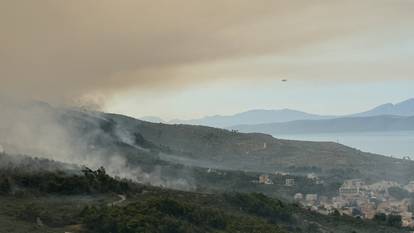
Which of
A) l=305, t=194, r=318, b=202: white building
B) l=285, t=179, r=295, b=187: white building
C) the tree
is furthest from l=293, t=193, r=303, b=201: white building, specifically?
the tree

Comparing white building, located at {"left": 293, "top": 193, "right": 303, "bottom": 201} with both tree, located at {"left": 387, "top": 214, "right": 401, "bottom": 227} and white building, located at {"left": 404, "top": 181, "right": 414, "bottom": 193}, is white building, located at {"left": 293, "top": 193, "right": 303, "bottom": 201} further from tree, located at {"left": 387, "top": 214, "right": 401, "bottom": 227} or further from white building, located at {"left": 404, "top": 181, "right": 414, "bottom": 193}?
white building, located at {"left": 404, "top": 181, "right": 414, "bottom": 193}

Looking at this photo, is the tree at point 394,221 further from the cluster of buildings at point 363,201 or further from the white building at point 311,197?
the white building at point 311,197

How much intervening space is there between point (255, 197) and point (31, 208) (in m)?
24.9

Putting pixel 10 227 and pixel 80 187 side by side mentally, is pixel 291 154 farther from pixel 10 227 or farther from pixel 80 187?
pixel 10 227

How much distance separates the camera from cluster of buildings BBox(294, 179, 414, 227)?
3022 inches

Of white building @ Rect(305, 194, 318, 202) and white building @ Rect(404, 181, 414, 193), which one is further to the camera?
white building @ Rect(404, 181, 414, 193)

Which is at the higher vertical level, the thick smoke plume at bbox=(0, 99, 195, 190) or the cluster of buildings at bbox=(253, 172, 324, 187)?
the thick smoke plume at bbox=(0, 99, 195, 190)

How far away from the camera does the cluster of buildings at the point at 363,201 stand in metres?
76.8

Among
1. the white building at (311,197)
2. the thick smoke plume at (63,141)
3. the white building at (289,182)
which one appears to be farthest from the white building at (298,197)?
the thick smoke plume at (63,141)

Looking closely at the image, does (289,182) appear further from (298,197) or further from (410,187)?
(410,187)

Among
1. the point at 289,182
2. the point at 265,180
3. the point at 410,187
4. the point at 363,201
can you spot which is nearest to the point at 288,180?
the point at 289,182

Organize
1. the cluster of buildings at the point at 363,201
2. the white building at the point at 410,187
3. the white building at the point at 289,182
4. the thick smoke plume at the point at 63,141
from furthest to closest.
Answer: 1. the white building at the point at 410,187
2. the white building at the point at 289,182
3. the cluster of buildings at the point at 363,201
4. the thick smoke plume at the point at 63,141

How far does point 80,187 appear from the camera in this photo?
4778 centimetres

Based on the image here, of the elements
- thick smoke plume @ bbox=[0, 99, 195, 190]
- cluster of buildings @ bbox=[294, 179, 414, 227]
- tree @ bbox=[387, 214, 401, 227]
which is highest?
thick smoke plume @ bbox=[0, 99, 195, 190]
